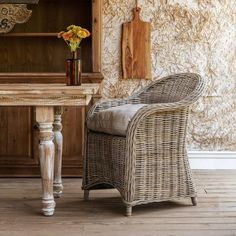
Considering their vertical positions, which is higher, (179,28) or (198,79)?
(179,28)

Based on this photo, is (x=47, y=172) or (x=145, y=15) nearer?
(x=47, y=172)

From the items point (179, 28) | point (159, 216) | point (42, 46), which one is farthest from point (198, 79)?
point (42, 46)

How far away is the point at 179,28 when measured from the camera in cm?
476

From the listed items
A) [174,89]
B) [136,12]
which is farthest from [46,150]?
[136,12]

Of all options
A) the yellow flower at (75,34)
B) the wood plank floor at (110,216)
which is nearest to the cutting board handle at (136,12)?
the yellow flower at (75,34)

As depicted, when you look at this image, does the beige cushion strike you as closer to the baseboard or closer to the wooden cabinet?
the wooden cabinet

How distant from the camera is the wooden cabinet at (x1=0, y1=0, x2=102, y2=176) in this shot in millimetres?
4324

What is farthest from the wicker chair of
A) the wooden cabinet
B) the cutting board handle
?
the cutting board handle

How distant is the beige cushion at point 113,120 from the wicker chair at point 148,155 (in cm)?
4

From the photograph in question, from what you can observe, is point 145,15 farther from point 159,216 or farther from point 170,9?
point 159,216

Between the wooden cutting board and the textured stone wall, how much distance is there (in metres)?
0.05

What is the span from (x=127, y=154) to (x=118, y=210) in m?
0.36

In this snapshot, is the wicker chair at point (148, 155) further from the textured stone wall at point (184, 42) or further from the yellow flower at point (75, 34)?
the textured stone wall at point (184, 42)

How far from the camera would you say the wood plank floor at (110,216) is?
2799 millimetres
